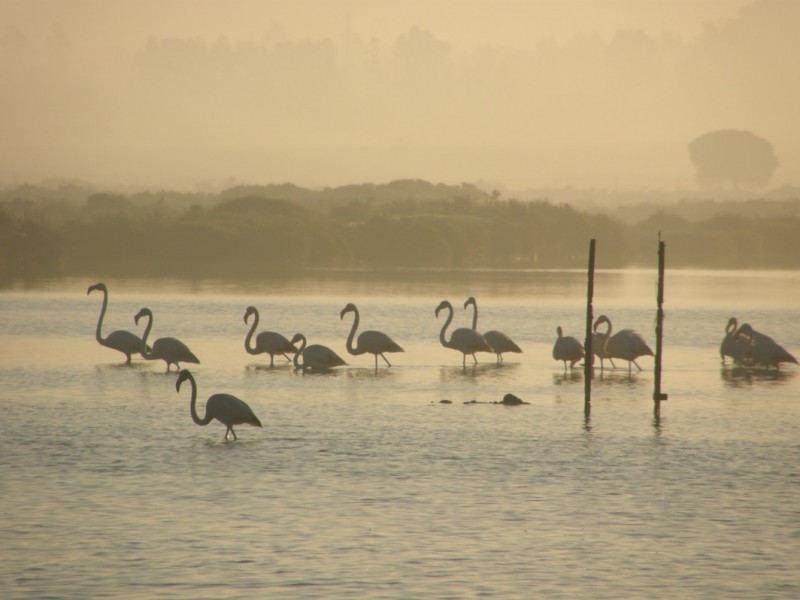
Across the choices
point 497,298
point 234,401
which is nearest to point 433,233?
point 497,298

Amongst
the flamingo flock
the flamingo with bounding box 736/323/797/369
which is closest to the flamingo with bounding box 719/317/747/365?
the flamingo flock

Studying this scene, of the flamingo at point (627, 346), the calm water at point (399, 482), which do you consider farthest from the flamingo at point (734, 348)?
the flamingo at point (627, 346)

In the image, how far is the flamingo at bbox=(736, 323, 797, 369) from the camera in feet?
104

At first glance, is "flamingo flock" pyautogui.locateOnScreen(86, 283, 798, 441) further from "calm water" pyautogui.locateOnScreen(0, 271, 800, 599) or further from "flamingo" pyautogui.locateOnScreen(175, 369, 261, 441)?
"flamingo" pyautogui.locateOnScreen(175, 369, 261, 441)

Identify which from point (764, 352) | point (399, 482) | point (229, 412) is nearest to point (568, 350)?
point (764, 352)

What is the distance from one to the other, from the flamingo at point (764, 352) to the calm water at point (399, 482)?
0.53m

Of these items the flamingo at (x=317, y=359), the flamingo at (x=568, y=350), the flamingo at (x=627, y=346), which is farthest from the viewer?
the flamingo at (x=568, y=350)

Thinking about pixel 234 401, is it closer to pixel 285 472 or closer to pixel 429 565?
pixel 285 472

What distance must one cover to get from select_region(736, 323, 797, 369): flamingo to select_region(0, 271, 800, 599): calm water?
1.74 ft

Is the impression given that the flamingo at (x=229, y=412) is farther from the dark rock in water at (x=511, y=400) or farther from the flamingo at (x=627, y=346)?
the flamingo at (x=627, y=346)

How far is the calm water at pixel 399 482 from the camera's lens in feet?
41.6

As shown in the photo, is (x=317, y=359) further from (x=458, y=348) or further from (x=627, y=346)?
(x=627, y=346)

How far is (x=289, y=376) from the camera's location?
29.3 meters

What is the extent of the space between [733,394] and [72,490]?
1609 centimetres
